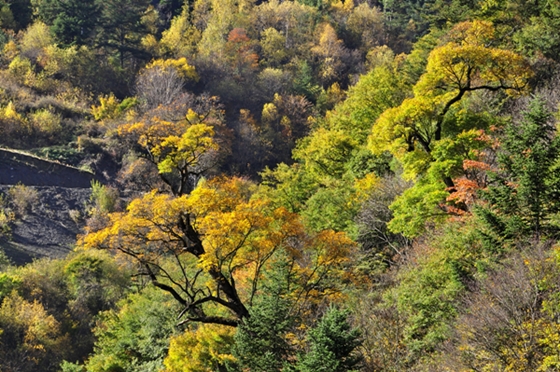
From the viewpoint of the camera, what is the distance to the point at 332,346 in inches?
489

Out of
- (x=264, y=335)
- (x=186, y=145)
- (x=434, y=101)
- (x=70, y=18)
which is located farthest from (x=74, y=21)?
(x=264, y=335)

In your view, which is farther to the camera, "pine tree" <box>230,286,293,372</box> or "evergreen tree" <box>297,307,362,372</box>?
"pine tree" <box>230,286,293,372</box>

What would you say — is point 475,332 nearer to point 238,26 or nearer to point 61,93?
point 61,93

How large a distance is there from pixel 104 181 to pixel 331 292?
33.0 meters

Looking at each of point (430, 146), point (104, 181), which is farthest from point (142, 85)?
point (430, 146)

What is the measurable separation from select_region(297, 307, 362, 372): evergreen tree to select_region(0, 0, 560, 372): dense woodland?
1.7 inches

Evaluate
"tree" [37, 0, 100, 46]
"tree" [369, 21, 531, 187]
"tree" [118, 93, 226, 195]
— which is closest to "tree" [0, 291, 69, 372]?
"tree" [118, 93, 226, 195]

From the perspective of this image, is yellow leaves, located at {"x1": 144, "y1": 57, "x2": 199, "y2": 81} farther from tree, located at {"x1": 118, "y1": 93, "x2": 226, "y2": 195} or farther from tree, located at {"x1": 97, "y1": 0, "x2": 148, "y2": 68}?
tree, located at {"x1": 97, "y1": 0, "x2": 148, "y2": 68}

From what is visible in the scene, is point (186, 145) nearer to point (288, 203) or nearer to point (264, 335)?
point (264, 335)

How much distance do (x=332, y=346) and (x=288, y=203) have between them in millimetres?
20692

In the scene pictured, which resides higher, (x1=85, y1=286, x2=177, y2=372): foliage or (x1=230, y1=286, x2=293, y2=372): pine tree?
(x1=230, y1=286, x2=293, y2=372): pine tree

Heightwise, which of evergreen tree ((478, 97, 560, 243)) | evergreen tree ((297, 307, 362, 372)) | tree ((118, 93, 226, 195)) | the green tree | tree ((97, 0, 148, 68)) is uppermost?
evergreen tree ((478, 97, 560, 243))

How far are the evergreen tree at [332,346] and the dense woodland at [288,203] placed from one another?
44mm

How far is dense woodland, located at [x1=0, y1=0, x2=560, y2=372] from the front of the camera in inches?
545
